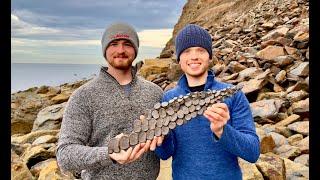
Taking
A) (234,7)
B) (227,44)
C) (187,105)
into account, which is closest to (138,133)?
(187,105)

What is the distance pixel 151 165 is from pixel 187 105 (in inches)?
27.4

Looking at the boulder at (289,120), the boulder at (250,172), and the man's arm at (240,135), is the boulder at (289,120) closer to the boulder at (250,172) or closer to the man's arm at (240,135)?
the boulder at (250,172)

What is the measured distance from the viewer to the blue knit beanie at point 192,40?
9.66 feet

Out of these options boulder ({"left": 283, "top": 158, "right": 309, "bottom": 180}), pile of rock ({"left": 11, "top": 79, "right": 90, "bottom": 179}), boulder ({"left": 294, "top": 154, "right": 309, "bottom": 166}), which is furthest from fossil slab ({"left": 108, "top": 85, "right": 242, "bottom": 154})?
boulder ({"left": 294, "top": 154, "right": 309, "bottom": 166})

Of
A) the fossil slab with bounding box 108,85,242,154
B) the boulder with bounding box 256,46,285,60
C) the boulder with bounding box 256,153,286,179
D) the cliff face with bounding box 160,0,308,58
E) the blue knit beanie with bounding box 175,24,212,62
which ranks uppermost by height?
the cliff face with bounding box 160,0,308,58

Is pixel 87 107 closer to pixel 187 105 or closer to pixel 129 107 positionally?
pixel 129 107

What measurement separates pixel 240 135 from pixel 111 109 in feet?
2.53

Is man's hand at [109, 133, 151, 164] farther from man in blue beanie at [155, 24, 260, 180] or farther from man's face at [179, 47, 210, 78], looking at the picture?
man's face at [179, 47, 210, 78]

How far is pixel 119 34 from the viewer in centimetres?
296

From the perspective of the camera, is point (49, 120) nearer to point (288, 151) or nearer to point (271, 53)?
point (271, 53)

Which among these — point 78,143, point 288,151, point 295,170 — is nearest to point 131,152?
point 78,143

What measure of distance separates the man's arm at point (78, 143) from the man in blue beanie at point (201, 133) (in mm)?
430

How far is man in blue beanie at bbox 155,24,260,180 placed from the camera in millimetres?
2850

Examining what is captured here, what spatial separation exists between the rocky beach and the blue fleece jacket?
189 mm
